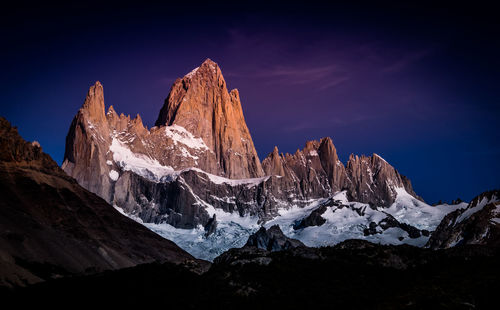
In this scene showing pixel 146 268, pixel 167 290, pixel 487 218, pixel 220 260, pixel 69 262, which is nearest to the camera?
pixel 167 290

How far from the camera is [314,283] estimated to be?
98062mm

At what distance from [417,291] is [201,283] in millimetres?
36745

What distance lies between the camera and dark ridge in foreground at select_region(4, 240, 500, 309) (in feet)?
276

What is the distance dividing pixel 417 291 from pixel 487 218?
12670cm

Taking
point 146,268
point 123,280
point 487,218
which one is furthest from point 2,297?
point 487,218

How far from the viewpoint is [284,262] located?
111 m

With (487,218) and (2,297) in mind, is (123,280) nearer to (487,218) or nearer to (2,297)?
(2,297)

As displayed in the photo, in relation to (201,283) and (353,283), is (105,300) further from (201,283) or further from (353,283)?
(353,283)

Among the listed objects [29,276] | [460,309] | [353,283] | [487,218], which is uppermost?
[487,218]

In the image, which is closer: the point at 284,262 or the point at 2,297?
the point at 2,297

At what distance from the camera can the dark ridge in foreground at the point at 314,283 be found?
276 ft

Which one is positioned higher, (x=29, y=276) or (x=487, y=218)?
(x=487, y=218)

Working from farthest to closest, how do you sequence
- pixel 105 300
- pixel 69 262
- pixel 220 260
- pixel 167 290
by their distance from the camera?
pixel 69 262 → pixel 220 260 → pixel 167 290 → pixel 105 300

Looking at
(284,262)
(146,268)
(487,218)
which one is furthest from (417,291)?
(487,218)
